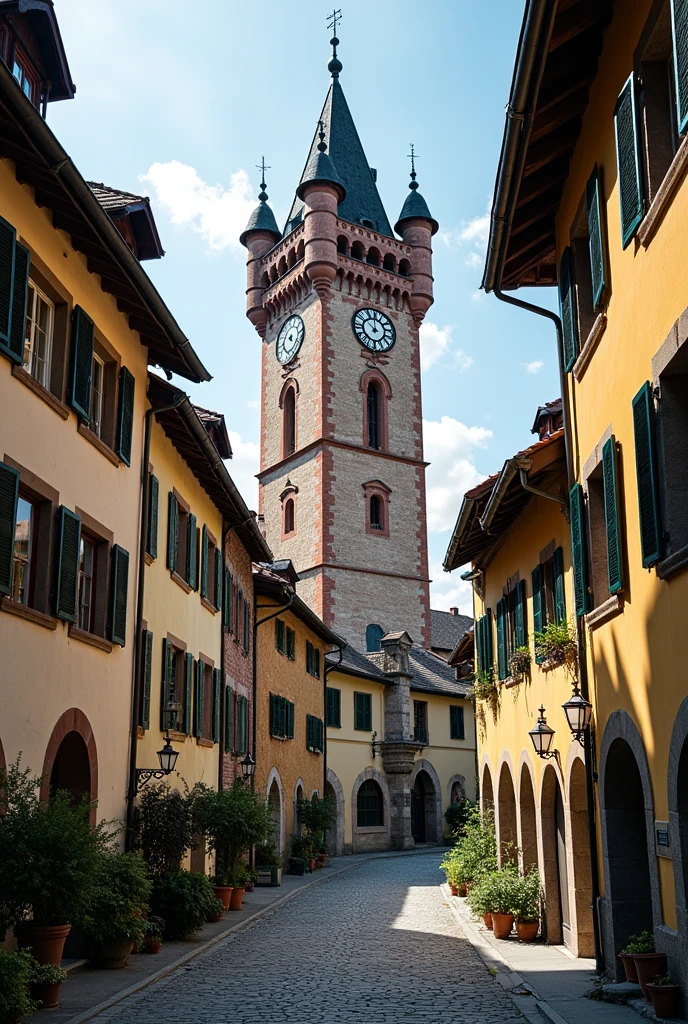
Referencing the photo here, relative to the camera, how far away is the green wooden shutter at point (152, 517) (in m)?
16.0

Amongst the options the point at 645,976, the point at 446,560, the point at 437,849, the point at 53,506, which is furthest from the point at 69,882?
the point at 437,849

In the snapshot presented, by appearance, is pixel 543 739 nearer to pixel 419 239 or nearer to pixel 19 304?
pixel 19 304

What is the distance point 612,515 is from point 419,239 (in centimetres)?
5072

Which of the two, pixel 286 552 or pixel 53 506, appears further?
pixel 286 552

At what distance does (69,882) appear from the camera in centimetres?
976

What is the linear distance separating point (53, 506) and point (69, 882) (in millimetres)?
3934

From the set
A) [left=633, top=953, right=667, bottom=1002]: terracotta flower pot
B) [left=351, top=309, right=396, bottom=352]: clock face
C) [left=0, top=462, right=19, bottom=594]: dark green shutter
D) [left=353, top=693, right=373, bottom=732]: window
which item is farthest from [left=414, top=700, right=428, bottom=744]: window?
[left=633, top=953, right=667, bottom=1002]: terracotta flower pot

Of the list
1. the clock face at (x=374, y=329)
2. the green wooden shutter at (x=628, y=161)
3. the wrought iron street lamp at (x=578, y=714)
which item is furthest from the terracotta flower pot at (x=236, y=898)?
the clock face at (x=374, y=329)

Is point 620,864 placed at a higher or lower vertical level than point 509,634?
lower

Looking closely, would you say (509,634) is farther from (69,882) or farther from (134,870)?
(69,882)

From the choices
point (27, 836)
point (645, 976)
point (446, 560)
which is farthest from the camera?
point (446, 560)

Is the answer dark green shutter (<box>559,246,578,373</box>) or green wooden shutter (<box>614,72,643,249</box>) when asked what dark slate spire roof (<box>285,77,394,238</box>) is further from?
green wooden shutter (<box>614,72,643,249</box>)

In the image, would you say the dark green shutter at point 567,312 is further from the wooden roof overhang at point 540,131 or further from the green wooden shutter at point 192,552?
the green wooden shutter at point 192,552

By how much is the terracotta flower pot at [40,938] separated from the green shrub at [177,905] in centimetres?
506
